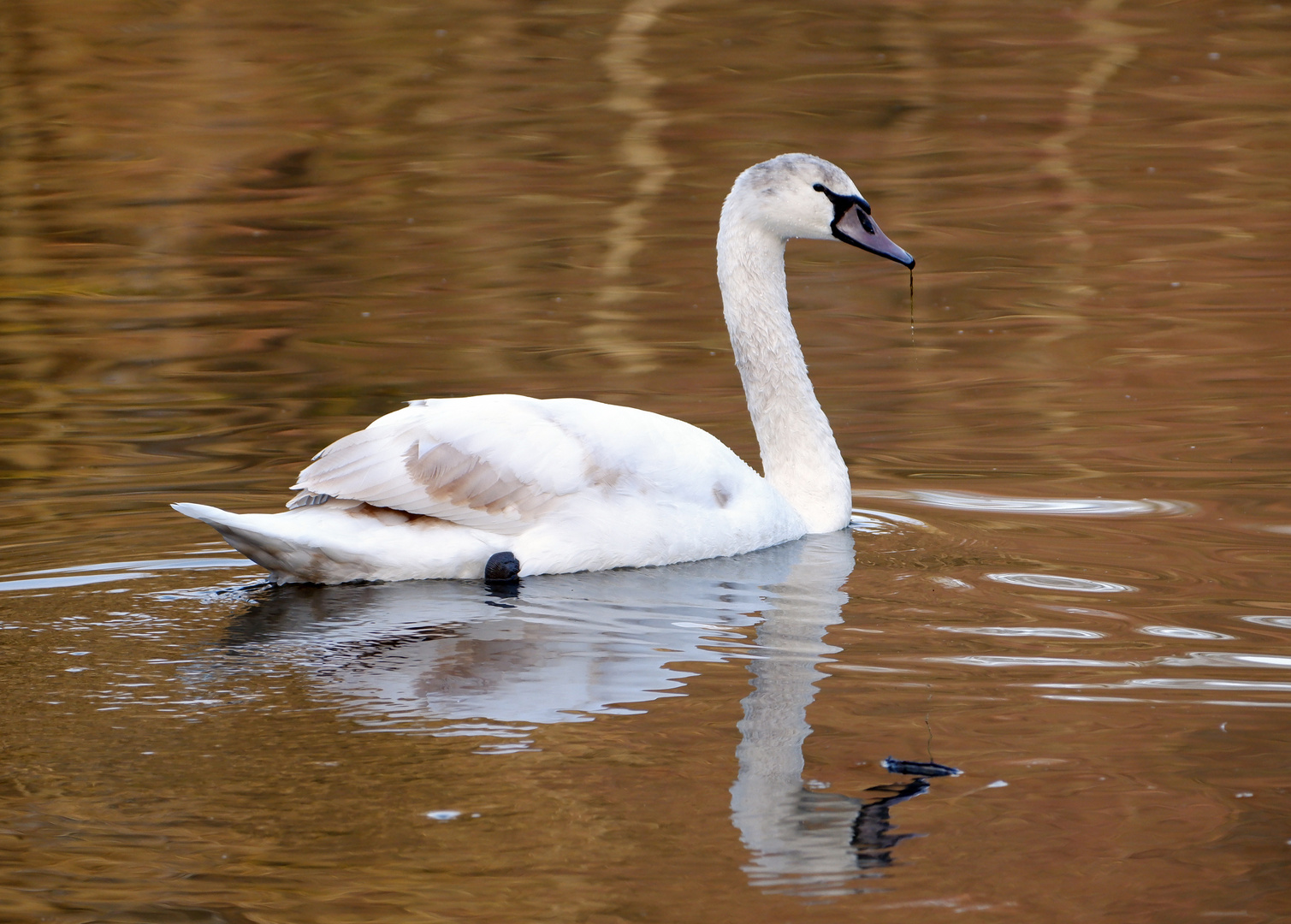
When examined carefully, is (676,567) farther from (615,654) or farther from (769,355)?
Answer: (769,355)

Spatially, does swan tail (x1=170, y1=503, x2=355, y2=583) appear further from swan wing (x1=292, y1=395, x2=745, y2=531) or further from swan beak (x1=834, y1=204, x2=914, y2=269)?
swan beak (x1=834, y1=204, x2=914, y2=269)

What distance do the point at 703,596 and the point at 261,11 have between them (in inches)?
903

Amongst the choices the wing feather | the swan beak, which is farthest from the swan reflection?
the swan beak

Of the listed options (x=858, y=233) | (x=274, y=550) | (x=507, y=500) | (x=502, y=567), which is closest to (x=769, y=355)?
(x=858, y=233)

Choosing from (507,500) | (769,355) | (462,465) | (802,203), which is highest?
(802,203)

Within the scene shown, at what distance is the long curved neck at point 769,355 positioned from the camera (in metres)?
8.29

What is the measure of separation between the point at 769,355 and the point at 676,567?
4.64 ft

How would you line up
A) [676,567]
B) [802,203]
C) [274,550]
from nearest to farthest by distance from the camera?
[274,550]
[676,567]
[802,203]

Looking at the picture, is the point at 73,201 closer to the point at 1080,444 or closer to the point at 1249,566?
the point at 1080,444

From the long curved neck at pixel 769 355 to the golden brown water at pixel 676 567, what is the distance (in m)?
0.45

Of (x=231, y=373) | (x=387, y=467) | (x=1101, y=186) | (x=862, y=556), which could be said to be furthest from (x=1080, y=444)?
(x=1101, y=186)

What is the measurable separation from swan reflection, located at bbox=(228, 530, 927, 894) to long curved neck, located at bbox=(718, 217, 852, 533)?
57cm

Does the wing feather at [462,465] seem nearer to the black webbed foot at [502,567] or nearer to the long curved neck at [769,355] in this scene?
the black webbed foot at [502,567]

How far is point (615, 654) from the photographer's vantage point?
616 centimetres
